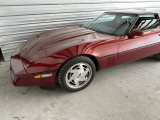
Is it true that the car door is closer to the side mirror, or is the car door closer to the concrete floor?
the side mirror

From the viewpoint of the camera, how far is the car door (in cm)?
267

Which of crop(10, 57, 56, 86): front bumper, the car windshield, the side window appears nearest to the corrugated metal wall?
the car windshield

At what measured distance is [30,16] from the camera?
3.43 m

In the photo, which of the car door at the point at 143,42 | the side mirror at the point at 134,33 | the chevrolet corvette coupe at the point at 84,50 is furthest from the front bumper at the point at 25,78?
the side mirror at the point at 134,33

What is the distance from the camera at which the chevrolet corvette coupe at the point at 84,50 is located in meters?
2.07

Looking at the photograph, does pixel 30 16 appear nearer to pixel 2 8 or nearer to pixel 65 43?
pixel 2 8

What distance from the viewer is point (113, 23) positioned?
9.68 ft

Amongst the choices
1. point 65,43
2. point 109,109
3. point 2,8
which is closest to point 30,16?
point 2,8

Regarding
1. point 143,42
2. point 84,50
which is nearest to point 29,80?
point 84,50

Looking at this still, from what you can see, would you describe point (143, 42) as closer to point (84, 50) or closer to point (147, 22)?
point (147, 22)

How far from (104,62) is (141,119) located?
3.28 ft

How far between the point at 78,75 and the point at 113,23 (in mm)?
1328

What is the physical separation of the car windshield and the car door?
19 centimetres

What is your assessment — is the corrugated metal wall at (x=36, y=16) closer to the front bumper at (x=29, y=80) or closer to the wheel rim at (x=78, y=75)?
the front bumper at (x=29, y=80)
